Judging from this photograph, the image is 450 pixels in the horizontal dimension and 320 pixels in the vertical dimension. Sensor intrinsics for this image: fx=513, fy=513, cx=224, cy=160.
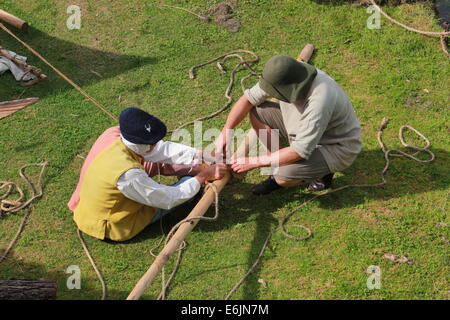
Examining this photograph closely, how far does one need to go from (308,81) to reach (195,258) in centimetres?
186

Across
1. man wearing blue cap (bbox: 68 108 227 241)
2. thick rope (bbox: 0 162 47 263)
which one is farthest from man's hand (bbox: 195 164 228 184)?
thick rope (bbox: 0 162 47 263)

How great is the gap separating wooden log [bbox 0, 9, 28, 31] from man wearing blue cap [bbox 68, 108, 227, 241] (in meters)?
3.53

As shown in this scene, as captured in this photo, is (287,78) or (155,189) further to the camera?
(155,189)

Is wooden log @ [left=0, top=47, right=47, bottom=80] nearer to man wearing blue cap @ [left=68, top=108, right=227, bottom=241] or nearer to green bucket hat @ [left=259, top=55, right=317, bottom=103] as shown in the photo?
man wearing blue cap @ [left=68, top=108, right=227, bottom=241]

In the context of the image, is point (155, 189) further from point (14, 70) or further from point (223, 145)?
point (14, 70)

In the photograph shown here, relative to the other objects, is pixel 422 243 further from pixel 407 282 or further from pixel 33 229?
pixel 33 229

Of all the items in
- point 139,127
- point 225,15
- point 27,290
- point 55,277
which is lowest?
point 55,277

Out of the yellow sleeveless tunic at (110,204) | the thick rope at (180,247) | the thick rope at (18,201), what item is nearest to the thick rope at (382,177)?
the thick rope at (180,247)

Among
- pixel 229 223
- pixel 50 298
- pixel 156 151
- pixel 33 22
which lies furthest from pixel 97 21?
pixel 50 298

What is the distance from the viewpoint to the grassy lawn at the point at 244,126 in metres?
4.50

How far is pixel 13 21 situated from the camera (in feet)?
23.6

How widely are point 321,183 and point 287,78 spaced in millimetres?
1383

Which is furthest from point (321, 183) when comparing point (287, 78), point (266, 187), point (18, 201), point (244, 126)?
point (18, 201)

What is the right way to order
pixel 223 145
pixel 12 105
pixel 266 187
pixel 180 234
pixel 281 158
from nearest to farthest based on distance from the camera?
1. pixel 180 234
2. pixel 281 158
3. pixel 223 145
4. pixel 266 187
5. pixel 12 105
